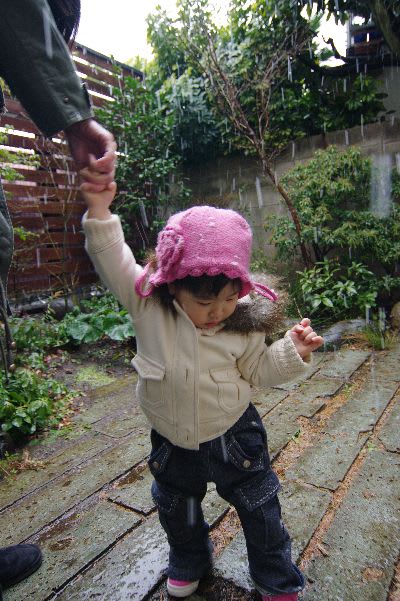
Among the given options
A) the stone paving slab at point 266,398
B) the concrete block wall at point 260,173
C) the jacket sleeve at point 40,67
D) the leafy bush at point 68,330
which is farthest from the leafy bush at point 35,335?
the concrete block wall at point 260,173

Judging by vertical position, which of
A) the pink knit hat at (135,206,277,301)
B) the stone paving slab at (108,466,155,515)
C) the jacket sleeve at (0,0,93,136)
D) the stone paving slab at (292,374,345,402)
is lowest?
the stone paving slab at (292,374,345,402)

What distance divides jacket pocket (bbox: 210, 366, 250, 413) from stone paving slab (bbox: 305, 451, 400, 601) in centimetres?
73

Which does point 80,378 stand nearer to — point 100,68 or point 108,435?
point 108,435

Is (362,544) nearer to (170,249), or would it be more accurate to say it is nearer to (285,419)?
(285,419)

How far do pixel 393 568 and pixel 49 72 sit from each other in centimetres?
204

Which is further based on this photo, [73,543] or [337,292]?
[337,292]

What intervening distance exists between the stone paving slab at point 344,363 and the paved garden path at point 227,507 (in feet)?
1.22

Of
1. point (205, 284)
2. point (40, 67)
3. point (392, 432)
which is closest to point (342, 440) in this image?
point (392, 432)

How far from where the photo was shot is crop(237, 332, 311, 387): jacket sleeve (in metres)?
1.25

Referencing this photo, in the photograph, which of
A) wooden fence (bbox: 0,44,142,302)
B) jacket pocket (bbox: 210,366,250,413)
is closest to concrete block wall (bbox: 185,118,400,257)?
wooden fence (bbox: 0,44,142,302)

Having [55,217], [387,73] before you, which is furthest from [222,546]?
[387,73]

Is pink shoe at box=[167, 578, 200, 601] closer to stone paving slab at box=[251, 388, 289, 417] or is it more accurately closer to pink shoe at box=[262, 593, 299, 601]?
pink shoe at box=[262, 593, 299, 601]

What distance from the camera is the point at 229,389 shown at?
1271 mm

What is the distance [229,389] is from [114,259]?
1.83ft
